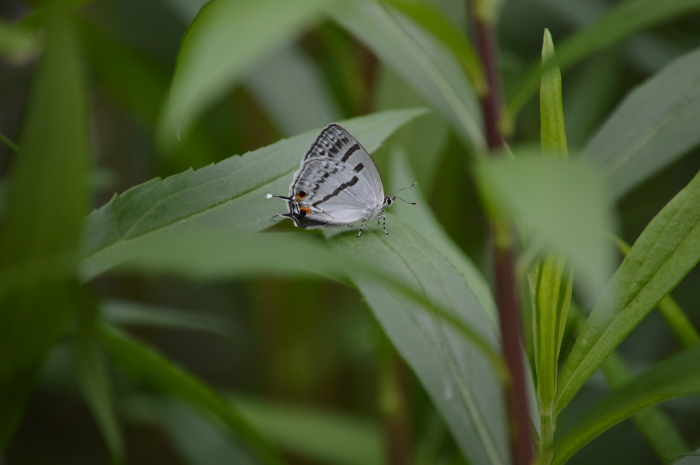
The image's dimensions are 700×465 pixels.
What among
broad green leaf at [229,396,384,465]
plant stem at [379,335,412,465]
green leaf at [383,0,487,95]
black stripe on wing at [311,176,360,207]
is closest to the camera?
green leaf at [383,0,487,95]

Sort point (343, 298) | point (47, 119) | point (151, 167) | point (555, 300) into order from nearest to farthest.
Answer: point (47, 119) < point (555, 300) < point (151, 167) < point (343, 298)

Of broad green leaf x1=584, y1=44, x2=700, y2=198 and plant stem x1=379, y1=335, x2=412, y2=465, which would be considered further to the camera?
plant stem x1=379, y1=335, x2=412, y2=465

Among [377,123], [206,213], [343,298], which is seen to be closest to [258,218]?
[206,213]

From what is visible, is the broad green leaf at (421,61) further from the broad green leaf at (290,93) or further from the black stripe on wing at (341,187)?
the broad green leaf at (290,93)

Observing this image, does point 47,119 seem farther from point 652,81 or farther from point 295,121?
Answer: point 295,121

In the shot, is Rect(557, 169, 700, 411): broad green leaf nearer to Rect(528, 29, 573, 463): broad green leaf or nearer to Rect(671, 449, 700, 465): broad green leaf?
Rect(528, 29, 573, 463): broad green leaf

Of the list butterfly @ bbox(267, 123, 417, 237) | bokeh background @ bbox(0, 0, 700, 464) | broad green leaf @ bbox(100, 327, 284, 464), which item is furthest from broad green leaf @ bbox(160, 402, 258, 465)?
butterfly @ bbox(267, 123, 417, 237)
